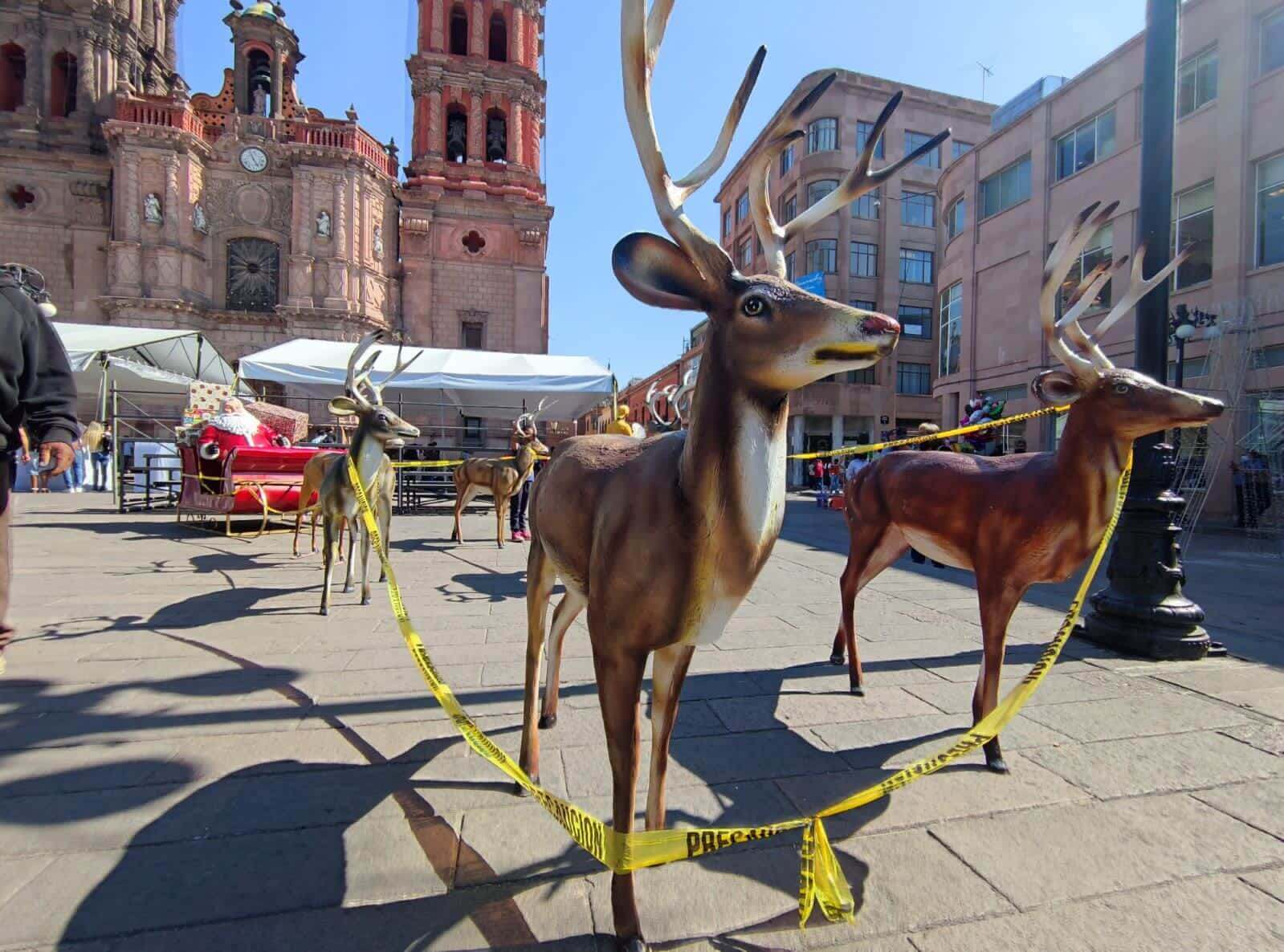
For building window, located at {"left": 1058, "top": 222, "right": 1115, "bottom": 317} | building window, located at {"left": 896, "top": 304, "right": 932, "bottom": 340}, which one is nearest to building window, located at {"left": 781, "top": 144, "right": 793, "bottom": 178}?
building window, located at {"left": 896, "top": 304, "right": 932, "bottom": 340}

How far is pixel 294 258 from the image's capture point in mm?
28625

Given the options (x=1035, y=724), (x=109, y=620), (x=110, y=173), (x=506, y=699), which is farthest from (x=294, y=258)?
(x=1035, y=724)

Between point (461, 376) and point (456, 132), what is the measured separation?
997 inches

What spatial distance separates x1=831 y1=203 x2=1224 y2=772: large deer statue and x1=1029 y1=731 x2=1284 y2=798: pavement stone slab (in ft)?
1.09

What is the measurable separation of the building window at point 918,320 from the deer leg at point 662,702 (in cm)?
3908

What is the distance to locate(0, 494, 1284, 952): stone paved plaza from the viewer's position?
1.85m

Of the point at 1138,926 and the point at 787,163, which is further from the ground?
the point at 787,163

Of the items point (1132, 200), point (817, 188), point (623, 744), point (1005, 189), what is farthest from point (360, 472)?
point (817, 188)

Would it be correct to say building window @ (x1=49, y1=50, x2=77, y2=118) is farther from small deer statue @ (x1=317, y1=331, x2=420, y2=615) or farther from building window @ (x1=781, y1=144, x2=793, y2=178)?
small deer statue @ (x1=317, y1=331, x2=420, y2=615)

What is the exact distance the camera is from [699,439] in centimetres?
169

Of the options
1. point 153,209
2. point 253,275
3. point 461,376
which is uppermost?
point 153,209

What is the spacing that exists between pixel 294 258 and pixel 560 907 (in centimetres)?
3342

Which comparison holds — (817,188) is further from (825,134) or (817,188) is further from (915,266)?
(915,266)

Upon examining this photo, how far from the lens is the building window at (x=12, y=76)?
3105 cm
